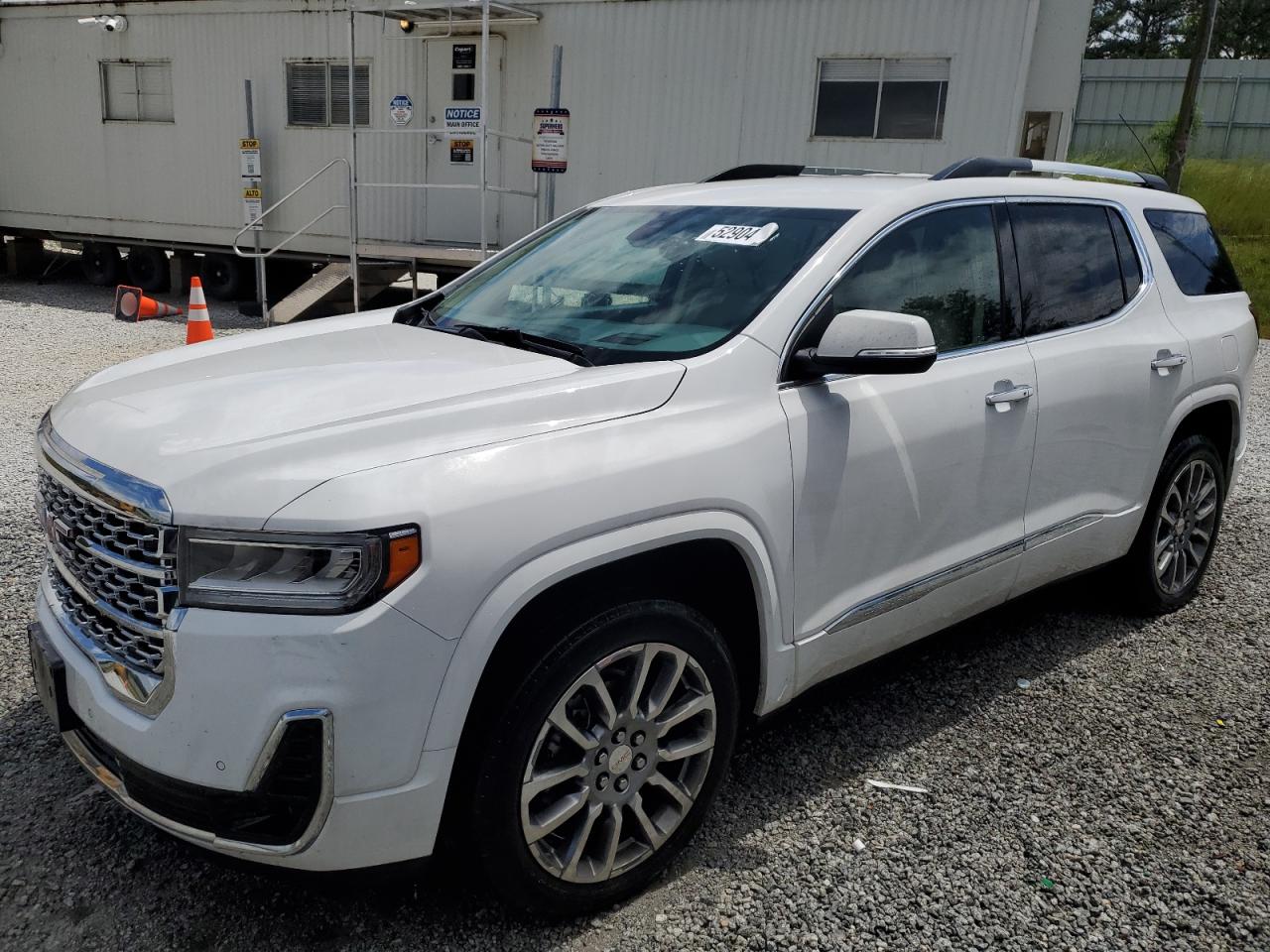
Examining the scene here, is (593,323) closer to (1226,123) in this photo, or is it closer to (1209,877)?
(1209,877)

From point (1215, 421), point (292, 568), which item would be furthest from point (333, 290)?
point (292, 568)

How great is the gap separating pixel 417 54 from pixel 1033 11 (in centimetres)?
696

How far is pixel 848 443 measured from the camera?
9.27 ft

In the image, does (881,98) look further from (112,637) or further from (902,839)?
(112,637)

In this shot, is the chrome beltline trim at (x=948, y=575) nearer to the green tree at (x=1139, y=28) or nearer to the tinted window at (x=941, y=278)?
the tinted window at (x=941, y=278)

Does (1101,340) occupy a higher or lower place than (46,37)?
lower

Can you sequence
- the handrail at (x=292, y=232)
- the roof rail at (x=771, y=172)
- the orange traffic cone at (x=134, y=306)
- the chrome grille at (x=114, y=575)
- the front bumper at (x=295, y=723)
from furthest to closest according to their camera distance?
1. the orange traffic cone at (x=134, y=306)
2. the handrail at (x=292, y=232)
3. the roof rail at (x=771, y=172)
4. the chrome grille at (x=114, y=575)
5. the front bumper at (x=295, y=723)

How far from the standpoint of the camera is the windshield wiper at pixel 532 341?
2842mm

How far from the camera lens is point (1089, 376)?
3.62 meters

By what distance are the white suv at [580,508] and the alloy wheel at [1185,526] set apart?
0.51m

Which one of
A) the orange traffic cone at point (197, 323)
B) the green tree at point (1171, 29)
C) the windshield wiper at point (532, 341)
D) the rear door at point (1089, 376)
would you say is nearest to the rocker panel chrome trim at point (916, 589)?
the rear door at point (1089, 376)

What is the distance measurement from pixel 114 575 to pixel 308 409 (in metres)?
0.55

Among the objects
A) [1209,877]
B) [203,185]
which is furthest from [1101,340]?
[203,185]

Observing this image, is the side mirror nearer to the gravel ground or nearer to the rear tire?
the gravel ground
